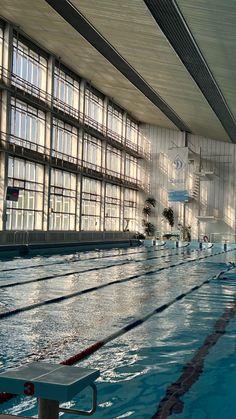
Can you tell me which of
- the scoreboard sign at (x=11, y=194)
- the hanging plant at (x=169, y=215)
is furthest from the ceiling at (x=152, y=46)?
the hanging plant at (x=169, y=215)

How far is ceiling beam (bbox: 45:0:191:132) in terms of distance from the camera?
48.6 ft

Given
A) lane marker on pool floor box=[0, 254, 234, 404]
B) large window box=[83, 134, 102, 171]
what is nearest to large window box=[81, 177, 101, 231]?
large window box=[83, 134, 102, 171]

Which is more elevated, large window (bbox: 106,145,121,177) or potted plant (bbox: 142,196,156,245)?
large window (bbox: 106,145,121,177)

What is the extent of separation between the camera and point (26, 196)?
20203 millimetres

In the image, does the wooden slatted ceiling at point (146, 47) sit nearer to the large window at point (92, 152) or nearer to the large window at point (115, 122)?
the large window at point (92, 152)

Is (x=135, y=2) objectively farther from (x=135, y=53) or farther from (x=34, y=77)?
(x=34, y=77)

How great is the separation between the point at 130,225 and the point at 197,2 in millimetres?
21962

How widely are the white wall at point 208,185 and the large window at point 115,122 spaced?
315cm

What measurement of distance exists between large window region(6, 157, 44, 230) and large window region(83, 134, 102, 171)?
481cm


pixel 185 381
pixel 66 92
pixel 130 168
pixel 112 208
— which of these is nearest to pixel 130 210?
pixel 130 168

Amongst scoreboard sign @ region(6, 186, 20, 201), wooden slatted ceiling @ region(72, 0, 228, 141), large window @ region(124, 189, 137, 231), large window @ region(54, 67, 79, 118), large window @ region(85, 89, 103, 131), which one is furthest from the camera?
large window @ region(124, 189, 137, 231)

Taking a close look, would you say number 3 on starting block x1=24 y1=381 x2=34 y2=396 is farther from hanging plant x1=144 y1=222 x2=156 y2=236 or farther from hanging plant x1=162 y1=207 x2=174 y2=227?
hanging plant x1=144 y1=222 x2=156 y2=236

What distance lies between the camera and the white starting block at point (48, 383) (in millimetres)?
1984

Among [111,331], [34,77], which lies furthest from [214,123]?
[111,331]
